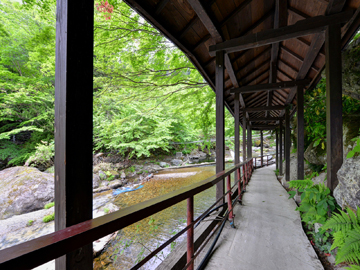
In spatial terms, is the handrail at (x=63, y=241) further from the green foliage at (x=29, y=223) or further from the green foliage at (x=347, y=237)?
the green foliage at (x=29, y=223)

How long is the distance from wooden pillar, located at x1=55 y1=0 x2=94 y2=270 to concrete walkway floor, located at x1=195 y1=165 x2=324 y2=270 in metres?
1.48

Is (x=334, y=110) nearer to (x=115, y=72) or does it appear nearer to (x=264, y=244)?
(x=264, y=244)

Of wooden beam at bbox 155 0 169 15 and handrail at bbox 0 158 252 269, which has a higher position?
wooden beam at bbox 155 0 169 15

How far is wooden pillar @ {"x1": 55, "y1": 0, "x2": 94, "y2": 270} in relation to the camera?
2.50 ft

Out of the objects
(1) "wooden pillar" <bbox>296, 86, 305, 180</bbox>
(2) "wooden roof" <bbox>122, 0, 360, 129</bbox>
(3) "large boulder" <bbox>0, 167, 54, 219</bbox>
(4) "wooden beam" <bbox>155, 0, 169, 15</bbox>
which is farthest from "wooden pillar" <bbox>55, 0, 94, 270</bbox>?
(3) "large boulder" <bbox>0, 167, 54, 219</bbox>

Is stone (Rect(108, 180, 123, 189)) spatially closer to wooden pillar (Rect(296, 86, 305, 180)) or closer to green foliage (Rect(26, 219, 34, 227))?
green foliage (Rect(26, 219, 34, 227))

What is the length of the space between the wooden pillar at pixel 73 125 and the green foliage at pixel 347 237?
6.28ft

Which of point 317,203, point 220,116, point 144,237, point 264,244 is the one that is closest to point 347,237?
point 317,203

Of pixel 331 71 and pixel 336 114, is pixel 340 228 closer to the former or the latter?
pixel 336 114

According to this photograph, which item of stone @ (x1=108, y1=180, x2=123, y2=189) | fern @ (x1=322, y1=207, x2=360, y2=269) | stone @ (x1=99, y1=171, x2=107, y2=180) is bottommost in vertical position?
stone @ (x1=108, y1=180, x2=123, y2=189)

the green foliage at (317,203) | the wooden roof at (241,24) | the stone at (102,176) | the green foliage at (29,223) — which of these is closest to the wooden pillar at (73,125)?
the wooden roof at (241,24)

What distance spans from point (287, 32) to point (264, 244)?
2928 millimetres

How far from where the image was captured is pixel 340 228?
1.57 meters

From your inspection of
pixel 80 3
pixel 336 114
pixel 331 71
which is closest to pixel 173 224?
pixel 336 114
